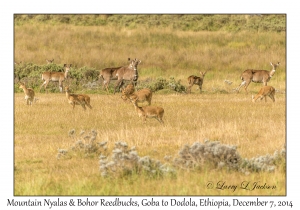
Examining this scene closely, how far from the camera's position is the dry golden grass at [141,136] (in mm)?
9977

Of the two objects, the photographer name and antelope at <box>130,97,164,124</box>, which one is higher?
antelope at <box>130,97,164,124</box>

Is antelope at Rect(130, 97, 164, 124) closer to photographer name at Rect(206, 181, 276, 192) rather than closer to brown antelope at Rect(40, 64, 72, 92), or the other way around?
photographer name at Rect(206, 181, 276, 192)

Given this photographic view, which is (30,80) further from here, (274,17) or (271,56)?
(274,17)

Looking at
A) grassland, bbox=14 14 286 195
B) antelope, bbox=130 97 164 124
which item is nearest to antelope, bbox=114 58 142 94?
grassland, bbox=14 14 286 195

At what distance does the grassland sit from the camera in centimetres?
1019

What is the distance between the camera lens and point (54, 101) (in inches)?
914

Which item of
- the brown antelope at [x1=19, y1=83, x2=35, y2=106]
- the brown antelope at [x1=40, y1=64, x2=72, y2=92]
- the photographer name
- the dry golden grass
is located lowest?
the photographer name

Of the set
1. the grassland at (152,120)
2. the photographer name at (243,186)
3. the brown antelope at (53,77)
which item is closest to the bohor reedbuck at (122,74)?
the grassland at (152,120)

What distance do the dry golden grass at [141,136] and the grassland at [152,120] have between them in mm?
22

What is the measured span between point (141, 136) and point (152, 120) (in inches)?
143

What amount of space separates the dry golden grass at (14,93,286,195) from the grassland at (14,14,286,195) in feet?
0.07

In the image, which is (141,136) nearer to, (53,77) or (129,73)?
(129,73)

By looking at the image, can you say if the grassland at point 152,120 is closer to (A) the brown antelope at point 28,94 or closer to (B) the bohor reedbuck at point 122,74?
(A) the brown antelope at point 28,94

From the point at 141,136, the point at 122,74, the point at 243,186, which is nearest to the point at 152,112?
the point at 141,136
